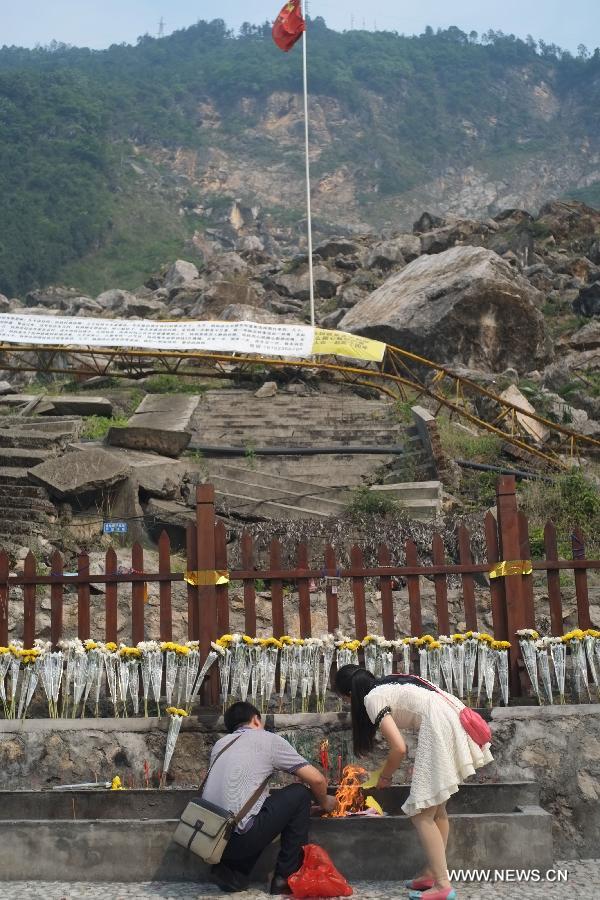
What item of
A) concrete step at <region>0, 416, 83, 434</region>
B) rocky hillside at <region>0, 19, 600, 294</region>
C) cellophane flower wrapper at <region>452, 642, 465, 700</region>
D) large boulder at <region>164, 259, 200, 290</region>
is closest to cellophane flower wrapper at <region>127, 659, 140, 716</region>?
cellophane flower wrapper at <region>452, 642, 465, 700</region>

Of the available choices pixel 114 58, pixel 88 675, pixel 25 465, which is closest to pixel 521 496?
pixel 25 465

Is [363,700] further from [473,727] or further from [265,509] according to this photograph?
[265,509]

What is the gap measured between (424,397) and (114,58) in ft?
331

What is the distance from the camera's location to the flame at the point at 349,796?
17.8 ft

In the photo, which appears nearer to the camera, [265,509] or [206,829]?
[206,829]

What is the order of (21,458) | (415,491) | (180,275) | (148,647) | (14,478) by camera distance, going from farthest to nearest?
1. (180,275)
2. (21,458)
3. (415,491)
4. (14,478)
5. (148,647)

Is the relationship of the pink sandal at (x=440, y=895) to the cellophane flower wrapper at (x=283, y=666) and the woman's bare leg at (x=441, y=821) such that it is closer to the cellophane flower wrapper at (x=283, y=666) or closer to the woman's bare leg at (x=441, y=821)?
the woman's bare leg at (x=441, y=821)

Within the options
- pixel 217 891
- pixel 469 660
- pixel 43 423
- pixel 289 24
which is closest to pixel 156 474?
pixel 43 423

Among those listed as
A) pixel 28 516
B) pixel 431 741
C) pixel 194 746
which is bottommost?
pixel 194 746

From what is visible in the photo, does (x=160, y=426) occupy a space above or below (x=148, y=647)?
above

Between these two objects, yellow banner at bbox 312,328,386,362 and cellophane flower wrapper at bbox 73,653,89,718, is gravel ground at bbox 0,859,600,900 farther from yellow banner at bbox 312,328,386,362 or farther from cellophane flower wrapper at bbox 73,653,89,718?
yellow banner at bbox 312,328,386,362

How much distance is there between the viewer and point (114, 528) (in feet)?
36.9

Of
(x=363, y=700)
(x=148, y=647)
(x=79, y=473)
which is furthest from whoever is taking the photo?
(x=79, y=473)

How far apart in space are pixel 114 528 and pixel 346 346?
27.7 ft
